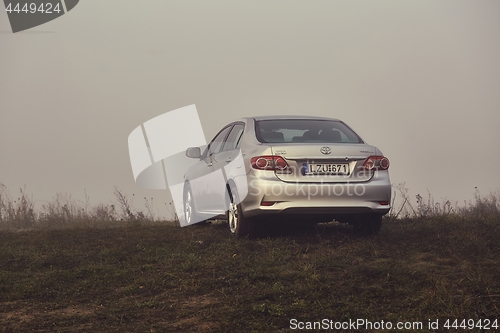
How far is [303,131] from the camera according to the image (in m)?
9.04

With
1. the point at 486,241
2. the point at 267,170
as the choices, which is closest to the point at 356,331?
the point at 267,170

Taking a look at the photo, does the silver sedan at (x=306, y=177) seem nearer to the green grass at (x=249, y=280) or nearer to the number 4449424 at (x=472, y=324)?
the green grass at (x=249, y=280)

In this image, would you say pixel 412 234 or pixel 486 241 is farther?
pixel 412 234

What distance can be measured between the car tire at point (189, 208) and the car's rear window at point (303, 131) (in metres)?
3.00

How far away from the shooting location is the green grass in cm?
568

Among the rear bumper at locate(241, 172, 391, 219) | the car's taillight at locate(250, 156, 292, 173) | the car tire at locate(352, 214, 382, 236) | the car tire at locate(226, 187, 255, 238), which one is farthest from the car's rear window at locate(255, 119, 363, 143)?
the car tire at locate(352, 214, 382, 236)

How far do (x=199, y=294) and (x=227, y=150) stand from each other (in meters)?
3.62

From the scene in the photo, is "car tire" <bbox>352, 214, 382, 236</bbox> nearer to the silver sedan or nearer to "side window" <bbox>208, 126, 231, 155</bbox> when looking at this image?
the silver sedan

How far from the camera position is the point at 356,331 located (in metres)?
5.24

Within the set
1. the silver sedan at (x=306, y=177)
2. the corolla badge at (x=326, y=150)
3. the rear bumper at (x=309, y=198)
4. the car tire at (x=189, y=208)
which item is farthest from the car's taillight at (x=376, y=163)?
the car tire at (x=189, y=208)

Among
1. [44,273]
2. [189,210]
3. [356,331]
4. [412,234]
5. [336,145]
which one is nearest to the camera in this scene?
[356,331]

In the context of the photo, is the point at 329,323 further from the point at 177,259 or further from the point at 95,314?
the point at 177,259

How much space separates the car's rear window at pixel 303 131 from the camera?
8.84m

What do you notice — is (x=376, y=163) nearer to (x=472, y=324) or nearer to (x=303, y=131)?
(x=303, y=131)
